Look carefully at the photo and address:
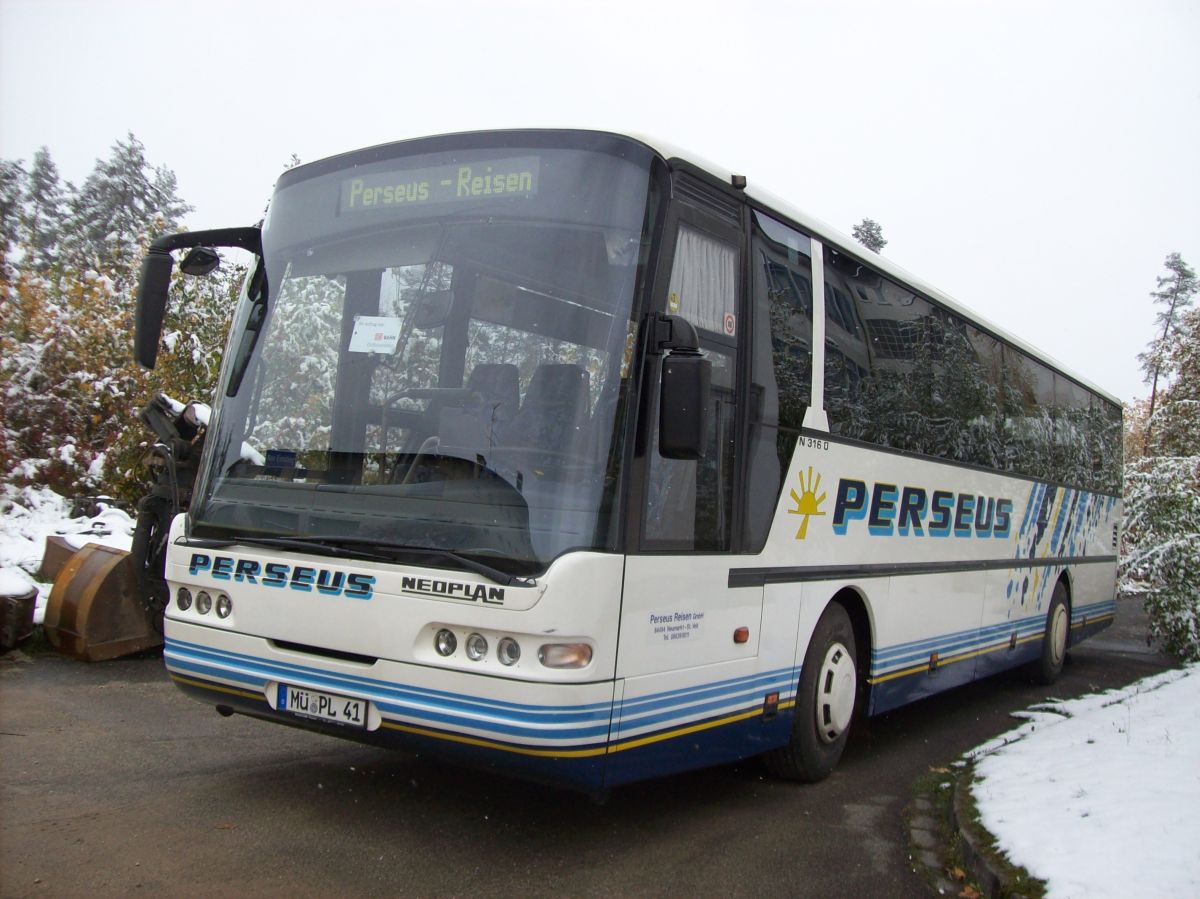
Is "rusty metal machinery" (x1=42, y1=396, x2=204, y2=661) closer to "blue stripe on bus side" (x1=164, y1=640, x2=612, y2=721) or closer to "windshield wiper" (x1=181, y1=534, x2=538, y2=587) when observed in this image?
"blue stripe on bus side" (x1=164, y1=640, x2=612, y2=721)

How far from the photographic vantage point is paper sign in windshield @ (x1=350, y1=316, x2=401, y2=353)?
220 inches

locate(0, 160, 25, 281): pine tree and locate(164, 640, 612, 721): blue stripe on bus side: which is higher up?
locate(0, 160, 25, 281): pine tree

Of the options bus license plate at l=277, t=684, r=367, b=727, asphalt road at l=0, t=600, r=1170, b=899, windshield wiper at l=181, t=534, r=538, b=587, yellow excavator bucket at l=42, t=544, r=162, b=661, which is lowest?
asphalt road at l=0, t=600, r=1170, b=899

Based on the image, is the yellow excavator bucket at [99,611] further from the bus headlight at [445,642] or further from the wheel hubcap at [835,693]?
the wheel hubcap at [835,693]

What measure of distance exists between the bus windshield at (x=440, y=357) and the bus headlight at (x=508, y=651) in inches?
12.2

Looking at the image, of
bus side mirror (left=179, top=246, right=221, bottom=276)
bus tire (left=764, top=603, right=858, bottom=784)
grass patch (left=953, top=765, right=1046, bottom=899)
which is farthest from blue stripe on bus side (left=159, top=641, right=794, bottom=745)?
bus side mirror (left=179, top=246, right=221, bottom=276)

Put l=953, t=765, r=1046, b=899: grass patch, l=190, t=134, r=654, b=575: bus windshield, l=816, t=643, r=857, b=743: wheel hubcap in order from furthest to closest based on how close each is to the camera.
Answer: l=816, t=643, r=857, b=743: wheel hubcap → l=190, t=134, r=654, b=575: bus windshield → l=953, t=765, r=1046, b=899: grass patch

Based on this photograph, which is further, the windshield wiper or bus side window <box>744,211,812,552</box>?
bus side window <box>744,211,812,552</box>

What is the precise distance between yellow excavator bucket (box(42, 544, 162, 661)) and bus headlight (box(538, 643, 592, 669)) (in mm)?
5489

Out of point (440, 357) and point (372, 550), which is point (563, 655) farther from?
point (440, 357)

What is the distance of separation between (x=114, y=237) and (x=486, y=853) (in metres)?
53.2

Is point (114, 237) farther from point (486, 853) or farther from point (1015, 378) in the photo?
point (486, 853)

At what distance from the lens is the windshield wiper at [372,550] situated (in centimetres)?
465

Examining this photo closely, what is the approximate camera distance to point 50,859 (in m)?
4.56
